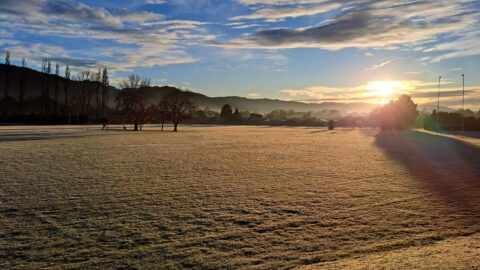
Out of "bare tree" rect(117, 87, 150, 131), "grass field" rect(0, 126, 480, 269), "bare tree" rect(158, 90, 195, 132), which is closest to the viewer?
"grass field" rect(0, 126, 480, 269)

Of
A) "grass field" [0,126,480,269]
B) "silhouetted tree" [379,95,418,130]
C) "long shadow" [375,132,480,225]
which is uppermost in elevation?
"silhouetted tree" [379,95,418,130]

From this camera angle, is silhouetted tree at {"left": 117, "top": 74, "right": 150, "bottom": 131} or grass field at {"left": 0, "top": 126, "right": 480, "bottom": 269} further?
silhouetted tree at {"left": 117, "top": 74, "right": 150, "bottom": 131}

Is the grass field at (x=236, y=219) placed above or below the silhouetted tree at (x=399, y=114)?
below

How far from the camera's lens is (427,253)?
5.95 m

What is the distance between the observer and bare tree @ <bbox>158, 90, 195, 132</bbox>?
180 feet

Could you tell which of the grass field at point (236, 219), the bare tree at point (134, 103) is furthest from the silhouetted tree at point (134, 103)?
the grass field at point (236, 219)

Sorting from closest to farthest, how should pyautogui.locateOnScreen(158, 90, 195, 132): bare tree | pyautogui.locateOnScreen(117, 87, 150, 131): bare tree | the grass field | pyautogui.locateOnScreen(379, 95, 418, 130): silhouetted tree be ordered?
the grass field
pyautogui.locateOnScreen(117, 87, 150, 131): bare tree
pyautogui.locateOnScreen(158, 90, 195, 132): bare tree
pyautogui.locateOnScreen(379, 95, 418, 130): silhouetted tree

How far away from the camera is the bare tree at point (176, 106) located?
54969mm

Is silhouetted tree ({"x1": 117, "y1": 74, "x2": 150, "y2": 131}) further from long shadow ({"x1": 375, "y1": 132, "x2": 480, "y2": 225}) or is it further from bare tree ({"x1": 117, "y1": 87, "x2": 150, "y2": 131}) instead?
long shadow ({"x1": 375, "y1": 132, "x2": 480, "y2": 225})

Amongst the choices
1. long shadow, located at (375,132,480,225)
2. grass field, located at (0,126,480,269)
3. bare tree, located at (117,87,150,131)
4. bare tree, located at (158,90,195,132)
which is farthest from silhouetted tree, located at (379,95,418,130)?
grass field, located at (0,126,480,269)

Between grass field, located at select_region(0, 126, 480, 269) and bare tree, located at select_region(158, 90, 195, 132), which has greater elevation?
bare tree, located at select_region(158, 90, 195, 132)

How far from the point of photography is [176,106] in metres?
55.2

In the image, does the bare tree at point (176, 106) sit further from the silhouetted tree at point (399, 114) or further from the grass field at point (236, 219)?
the grass field at point (236, 219)

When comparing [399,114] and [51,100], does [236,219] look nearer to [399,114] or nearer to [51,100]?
[399,114]
